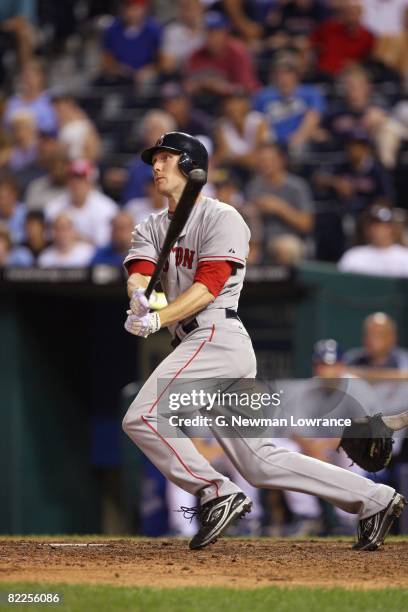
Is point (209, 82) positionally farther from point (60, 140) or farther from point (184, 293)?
point (184, 293)

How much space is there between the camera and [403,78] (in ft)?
39.7

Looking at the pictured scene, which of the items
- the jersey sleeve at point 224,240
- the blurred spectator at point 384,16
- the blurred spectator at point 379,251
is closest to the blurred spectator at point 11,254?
the blurred spectator at point 379,251

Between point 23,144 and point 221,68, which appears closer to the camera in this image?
point 23,144

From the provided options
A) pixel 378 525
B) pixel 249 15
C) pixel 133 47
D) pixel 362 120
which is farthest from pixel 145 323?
pixel 133 47

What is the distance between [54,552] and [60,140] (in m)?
7.28

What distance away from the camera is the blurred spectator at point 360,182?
34.6ft

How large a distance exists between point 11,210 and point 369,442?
628 centimetres

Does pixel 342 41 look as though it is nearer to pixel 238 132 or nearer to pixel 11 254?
pixel 238 132

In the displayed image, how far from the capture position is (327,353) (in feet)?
26.9

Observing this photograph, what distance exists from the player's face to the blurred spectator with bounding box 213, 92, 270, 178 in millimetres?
5957

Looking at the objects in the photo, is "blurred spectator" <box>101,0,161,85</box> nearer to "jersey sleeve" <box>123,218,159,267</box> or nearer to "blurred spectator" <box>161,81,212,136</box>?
Answer: "blurred spectator" <box>161,81,212,136</box>

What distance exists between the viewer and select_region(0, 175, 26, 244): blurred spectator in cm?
1098

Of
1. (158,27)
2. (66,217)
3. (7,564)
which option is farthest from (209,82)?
(7,564)

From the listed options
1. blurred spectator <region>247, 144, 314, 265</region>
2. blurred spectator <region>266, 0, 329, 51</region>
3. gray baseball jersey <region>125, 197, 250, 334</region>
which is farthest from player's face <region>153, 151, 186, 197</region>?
blurred spectator <region>266, 0, 329, 51</region>
